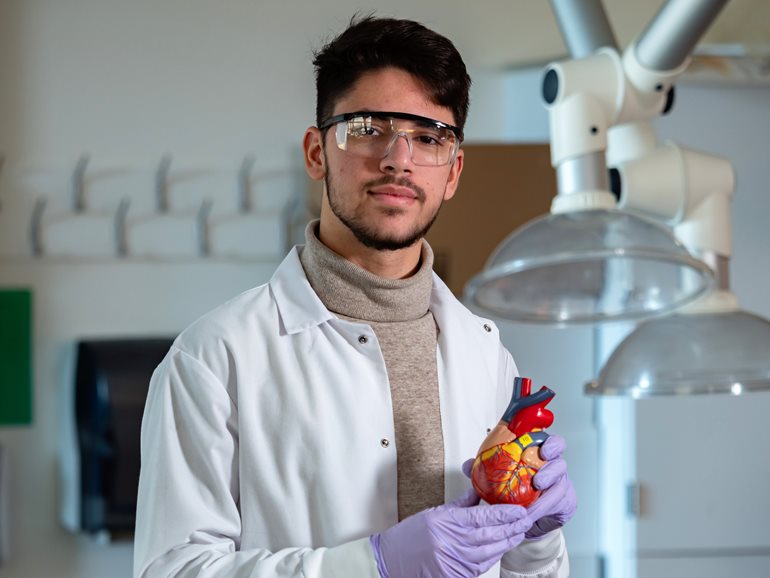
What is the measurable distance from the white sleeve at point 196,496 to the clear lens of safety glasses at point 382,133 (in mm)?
310

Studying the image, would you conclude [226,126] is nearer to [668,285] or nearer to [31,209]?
[31,209]

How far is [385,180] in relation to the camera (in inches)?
51.9

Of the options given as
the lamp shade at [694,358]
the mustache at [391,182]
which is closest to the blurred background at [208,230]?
the lamp shade at [694,358]

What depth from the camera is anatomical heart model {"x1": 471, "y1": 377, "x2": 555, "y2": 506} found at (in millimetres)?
1255

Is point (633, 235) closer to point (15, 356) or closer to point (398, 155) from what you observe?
point (398, 155)

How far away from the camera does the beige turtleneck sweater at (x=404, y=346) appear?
1374 millimetres

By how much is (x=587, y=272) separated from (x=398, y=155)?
267mm

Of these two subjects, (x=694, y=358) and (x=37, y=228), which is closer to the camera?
(x=694, y=358)

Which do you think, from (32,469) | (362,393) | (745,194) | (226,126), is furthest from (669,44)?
(32,469)

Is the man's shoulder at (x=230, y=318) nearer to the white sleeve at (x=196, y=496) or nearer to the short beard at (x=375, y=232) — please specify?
the white sleeve at (x=196, y=496)

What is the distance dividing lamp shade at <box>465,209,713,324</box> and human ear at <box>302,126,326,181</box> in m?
0.34

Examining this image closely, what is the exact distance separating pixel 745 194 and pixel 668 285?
1899 mm

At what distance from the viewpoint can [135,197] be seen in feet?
10.1

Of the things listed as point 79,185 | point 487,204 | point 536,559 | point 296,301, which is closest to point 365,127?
point 296,301
